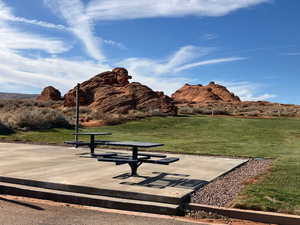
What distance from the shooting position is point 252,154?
42.9ft

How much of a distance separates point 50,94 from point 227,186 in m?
67.3

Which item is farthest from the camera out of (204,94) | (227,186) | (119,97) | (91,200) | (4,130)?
(204,94)

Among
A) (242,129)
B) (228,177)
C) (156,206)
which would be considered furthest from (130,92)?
(156,206)

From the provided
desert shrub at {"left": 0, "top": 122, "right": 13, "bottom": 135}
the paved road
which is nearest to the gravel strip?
the paved road

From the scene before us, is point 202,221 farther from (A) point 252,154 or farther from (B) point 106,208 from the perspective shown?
(A) point 252,154

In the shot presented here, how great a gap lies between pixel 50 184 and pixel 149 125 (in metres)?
20.7

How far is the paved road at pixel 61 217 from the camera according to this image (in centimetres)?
506

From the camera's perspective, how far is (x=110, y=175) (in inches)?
316

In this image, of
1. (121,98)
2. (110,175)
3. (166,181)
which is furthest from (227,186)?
(121,98)

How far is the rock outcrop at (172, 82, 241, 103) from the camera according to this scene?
105188 mm

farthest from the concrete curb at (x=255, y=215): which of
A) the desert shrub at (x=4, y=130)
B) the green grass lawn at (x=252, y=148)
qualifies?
the desert shrub at (x=4, y=130)

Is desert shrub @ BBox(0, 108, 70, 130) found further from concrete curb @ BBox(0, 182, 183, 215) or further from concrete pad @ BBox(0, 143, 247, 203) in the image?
concrete curb @ BBox(0, 182, 183, 215)

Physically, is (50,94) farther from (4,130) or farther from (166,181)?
(166,181)

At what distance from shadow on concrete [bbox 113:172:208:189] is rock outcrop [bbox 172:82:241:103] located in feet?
311
